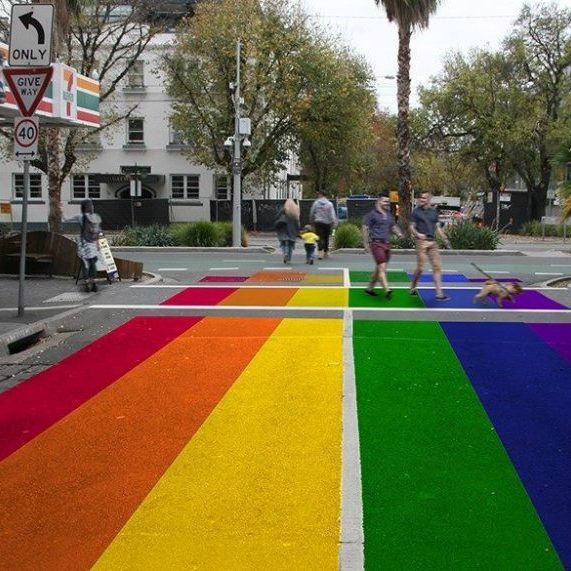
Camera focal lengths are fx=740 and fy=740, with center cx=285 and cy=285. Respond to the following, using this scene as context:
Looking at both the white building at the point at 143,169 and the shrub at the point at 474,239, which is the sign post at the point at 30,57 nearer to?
the shrub at the point at 474,239

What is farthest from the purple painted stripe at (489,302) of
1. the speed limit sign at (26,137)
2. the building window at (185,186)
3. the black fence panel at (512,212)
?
the building window at (185,186)

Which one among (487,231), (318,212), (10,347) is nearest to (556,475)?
(10,347)

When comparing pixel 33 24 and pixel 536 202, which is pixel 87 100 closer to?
pixel 33 24

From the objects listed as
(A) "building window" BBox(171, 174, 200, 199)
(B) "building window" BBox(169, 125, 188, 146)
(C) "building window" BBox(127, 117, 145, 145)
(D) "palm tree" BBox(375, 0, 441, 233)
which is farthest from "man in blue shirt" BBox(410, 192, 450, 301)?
(C) "building window" BBox(127, 117, 145, 145)

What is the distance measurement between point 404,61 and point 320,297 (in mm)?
14737

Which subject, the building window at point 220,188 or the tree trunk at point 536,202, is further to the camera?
the building window at point 220,188

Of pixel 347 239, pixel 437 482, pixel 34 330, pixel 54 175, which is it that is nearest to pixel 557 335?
pixel 437 482

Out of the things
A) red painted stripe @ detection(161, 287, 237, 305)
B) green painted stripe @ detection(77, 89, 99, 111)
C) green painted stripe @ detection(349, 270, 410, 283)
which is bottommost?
red painted stripe @ detection(161, 287, 237, 305)

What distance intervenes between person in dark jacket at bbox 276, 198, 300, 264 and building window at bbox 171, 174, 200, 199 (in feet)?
87.4

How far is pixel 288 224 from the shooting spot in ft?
62.8

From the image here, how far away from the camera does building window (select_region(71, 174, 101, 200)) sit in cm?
4559

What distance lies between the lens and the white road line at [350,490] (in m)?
3.79

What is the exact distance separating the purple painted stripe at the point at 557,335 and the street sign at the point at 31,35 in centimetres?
761

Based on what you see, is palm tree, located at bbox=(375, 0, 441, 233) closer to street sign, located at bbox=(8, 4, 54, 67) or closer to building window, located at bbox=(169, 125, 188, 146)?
street sign, located at bbox=(8, 4, 54, 67)
